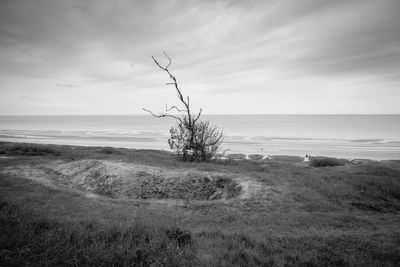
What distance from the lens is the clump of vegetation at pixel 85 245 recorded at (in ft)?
13.3

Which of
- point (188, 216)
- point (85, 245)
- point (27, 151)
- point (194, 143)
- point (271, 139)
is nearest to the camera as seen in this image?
point (85, 245)

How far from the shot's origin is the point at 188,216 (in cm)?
881

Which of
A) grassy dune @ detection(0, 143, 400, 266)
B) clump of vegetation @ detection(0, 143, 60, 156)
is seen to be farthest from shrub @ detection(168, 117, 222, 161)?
clump of vegetation @ detection(0, 143, 60, 156)

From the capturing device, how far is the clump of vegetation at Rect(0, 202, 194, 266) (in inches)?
159

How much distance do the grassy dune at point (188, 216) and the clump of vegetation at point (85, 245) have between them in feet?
0.07

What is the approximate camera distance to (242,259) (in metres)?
4.89

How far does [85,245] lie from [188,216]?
461 cm

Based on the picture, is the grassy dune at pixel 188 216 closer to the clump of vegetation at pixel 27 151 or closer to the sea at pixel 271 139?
the clump of vegetation at pixel 27 151

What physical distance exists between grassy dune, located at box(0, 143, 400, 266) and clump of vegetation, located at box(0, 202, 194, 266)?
0.02m

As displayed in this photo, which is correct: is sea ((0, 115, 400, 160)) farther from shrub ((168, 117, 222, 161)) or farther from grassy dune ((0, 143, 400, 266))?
grassy dune ((0, 143, 400, 266))

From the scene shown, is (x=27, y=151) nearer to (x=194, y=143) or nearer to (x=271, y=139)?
(x=194, y=143)

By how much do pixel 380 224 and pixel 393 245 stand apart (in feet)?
8.42

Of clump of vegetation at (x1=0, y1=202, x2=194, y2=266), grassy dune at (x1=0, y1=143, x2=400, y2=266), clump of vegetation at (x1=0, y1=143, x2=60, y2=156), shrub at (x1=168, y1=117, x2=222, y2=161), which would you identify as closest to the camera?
clump of vegetation at (x1=0, y1=202, x2=194, y2=266)

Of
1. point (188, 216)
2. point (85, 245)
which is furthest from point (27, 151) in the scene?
point (85, 245)
